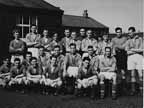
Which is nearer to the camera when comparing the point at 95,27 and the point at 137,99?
the point at 137,99

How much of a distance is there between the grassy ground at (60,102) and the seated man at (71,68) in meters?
0.56

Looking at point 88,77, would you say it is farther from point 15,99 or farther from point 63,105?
point 15,99

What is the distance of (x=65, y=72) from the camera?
21.4 ft

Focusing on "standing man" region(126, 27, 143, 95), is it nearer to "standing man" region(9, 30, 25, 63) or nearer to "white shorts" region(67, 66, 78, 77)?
"white shorts" region(67, 66, 78, 77)

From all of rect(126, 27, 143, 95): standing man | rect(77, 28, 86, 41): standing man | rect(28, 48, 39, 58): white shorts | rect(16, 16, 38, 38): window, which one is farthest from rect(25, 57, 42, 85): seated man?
rect(16, 16, 38, 38): window

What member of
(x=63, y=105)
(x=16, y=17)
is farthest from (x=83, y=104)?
(x=16, y=17)

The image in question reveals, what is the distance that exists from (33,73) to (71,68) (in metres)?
0.98

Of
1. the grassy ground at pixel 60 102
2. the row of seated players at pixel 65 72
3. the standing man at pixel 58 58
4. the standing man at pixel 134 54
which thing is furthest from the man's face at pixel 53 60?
the standing man at pixel 134 54

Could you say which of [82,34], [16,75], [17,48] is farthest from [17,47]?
[82,34]

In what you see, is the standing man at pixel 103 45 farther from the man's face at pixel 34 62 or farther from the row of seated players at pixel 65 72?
the man's face at pixel 34 62

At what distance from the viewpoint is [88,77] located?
238 inches

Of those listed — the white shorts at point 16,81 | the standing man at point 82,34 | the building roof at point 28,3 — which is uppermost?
the building roof at point 28,3

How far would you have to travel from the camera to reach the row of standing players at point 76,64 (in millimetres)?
6102

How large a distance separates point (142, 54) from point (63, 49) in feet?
7.16
